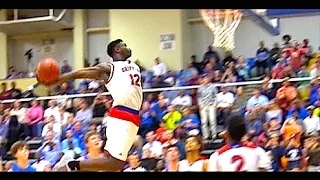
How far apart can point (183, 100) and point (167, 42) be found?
4.79ft

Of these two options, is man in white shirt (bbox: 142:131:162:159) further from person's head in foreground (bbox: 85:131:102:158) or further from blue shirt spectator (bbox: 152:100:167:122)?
person's head in foreground (bbox: 85:131:102:158)

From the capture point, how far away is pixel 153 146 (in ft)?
19.1

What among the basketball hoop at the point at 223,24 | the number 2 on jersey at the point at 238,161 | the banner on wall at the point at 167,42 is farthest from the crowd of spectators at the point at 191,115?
the number 2 on jersey at the point at 238,161

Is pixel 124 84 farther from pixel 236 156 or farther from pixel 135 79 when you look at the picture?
pixel 236 156

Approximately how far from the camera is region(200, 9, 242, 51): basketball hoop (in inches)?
269

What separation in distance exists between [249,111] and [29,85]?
2.59 m

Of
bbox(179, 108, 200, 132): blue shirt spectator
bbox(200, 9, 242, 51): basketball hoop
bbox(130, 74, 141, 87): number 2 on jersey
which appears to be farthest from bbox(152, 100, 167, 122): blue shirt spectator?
bbox(130, 74, 141, 87): number 2 on jersey

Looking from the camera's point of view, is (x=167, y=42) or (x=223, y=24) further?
(x=167, y=42)

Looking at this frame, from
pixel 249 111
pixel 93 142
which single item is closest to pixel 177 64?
pixel 249 111

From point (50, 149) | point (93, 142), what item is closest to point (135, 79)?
point (93, 142)

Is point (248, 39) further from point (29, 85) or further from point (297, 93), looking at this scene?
point (29, 85)

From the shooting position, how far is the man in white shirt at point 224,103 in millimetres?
6184

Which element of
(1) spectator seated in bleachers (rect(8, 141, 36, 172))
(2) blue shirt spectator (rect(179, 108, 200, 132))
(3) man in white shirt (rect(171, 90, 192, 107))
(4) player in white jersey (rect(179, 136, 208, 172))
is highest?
(3) man in white shirt (rect(171, 90, 192, 107))

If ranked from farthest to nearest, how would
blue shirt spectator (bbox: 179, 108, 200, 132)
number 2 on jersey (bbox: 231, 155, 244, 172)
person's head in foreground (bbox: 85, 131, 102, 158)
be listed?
blue shirt spectator (bbox: 179, 108, 200, 132), person's head in foreground (bbox: 85, 131, 102, 158), number 2 on jersey (bbox: 231, 155, 244, 172)
